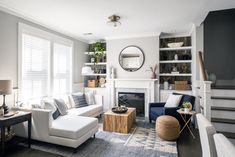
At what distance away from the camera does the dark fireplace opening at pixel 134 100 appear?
17.0ft

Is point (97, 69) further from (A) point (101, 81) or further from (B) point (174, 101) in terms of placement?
(B) point (174, 101)

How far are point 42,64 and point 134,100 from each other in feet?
9.92

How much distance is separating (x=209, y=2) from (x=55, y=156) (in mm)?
3755

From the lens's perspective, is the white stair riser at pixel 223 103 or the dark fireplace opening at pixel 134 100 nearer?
the white stair riser at pixel 223 103

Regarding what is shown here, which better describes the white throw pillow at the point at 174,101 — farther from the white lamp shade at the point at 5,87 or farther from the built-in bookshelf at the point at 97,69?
the white lamp shade at the point at 5,87

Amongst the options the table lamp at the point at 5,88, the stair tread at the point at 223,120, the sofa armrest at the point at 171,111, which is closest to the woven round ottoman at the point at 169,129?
the sofa armrest at the point at 171,111

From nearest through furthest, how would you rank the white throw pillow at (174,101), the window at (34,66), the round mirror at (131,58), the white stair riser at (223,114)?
the white stair riser at (223,114)
the window at (34,66)
the white throw pillow at (174,101)
the round mirror at (131,58)

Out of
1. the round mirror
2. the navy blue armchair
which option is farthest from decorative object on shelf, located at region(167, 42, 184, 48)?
the navy blue armchair

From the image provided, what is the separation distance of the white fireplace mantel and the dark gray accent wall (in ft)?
5.39

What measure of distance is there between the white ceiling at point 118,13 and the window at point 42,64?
0.37 m

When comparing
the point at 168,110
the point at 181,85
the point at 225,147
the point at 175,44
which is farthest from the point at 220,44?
the point at 225,147

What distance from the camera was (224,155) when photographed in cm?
90

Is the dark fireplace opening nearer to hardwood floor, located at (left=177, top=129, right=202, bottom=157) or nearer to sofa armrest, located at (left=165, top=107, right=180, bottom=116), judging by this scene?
sofa armrest, located at (left=165, top=107, right=180, bottom=116)

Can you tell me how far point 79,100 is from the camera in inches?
176
